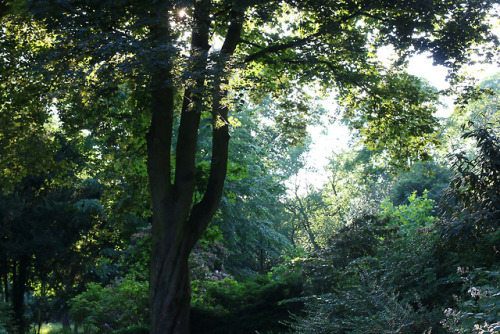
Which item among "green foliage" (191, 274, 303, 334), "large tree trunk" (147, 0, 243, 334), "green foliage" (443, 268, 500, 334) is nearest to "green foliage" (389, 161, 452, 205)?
"green foliage" (191, 274, 303, 334)

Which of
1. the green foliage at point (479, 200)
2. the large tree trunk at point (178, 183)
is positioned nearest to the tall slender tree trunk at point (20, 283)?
the large tree trunk at point (178, 183)

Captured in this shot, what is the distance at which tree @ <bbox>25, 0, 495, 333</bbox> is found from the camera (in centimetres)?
655

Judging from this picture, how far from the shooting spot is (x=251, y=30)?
420 inches

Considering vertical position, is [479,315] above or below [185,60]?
below

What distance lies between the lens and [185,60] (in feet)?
21.4

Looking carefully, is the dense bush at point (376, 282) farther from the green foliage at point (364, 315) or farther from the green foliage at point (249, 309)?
the green foliage at point (249, 309)

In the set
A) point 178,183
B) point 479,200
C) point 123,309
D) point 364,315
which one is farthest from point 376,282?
point 123,309

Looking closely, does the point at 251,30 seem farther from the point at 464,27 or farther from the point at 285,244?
the point at 285,244

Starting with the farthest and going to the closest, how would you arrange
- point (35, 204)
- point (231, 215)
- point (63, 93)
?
point (35, 204) < point (231, 215) < point (63, 93)

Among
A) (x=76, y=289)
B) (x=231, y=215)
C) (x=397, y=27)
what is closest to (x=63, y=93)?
(x=397, y=27)

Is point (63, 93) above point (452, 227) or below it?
above

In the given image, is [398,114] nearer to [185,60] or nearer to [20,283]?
[185,60]

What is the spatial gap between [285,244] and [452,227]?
1368cm

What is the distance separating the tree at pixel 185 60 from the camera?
21.5 feet
